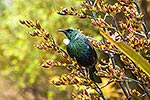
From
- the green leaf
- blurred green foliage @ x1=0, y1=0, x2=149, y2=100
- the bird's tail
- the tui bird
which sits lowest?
the green leaf

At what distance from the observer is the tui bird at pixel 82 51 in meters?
1.70

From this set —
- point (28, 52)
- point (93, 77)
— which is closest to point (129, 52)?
point (93, 77)

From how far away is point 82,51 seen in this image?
1.73 metres

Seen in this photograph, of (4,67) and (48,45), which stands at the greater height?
(4,67)

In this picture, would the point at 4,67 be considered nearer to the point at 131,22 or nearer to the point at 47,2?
the point at 47,2

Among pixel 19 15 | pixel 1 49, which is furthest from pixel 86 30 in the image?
pixel 1 49

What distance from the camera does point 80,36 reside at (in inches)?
68.3

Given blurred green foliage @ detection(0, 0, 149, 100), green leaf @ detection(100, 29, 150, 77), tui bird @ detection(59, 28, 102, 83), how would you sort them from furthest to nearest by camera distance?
blurred green foliage @ detection(0, 0, 149, 100), tui bird @ detection(59, 28, 102, 83), green leaf @ detection(100, 29, 150, 77)

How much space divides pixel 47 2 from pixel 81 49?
4071 mm

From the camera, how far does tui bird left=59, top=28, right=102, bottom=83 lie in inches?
66.9

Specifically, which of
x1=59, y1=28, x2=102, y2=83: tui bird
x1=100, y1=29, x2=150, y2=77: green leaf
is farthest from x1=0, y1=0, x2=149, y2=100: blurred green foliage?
x1=100, y1=29, x2=150, y2=77: green leaf

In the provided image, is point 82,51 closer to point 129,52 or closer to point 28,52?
point 129,52

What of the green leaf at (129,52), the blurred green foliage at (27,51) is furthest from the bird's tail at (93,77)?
the blurred green foliage at (27,51)

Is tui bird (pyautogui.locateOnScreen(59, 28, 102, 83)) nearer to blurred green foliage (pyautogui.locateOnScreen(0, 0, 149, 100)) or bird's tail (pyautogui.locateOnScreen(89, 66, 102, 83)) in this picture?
bird's tail (pyautogui.locateOnScreen(89, 66, 102, 83))
